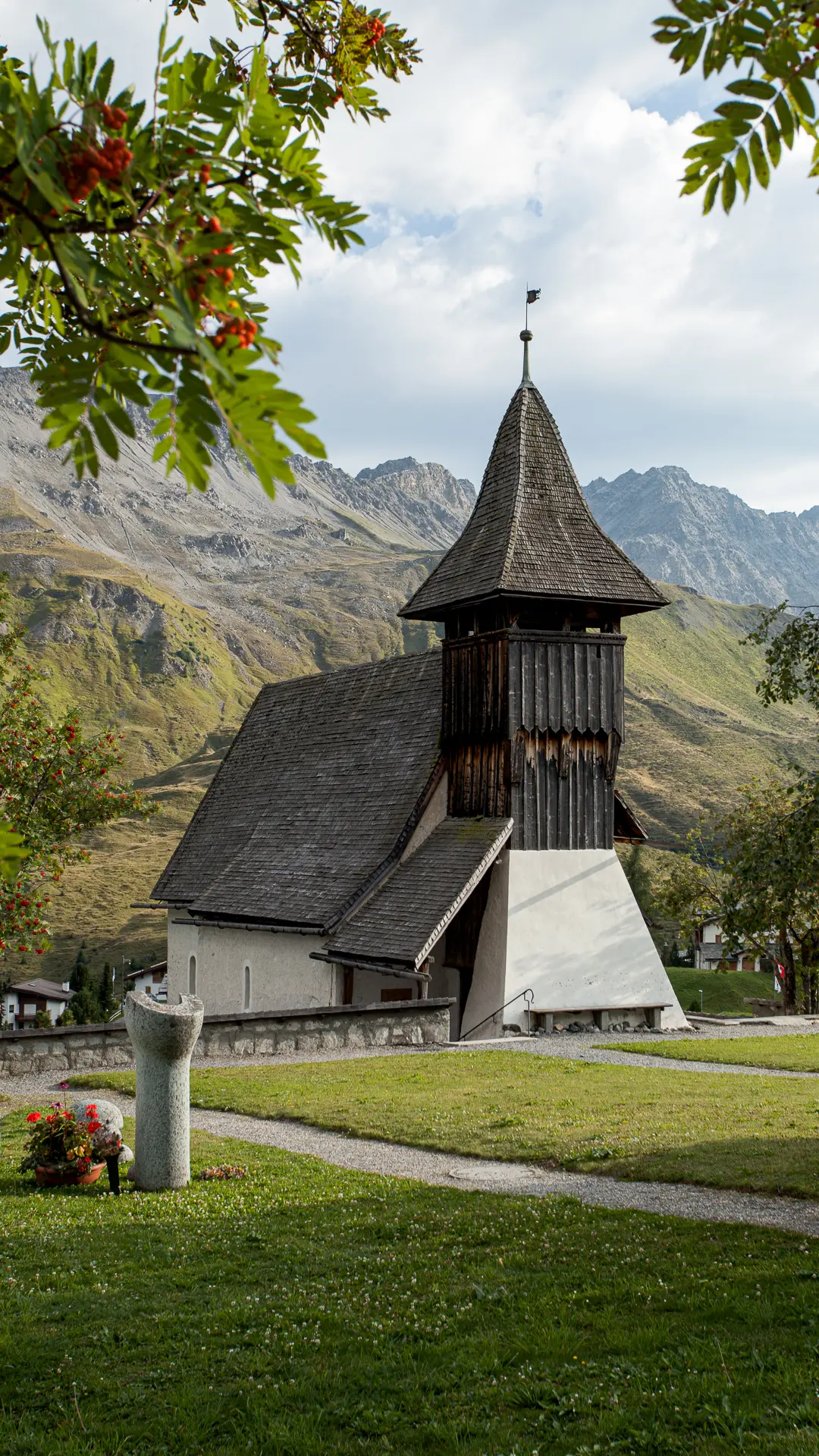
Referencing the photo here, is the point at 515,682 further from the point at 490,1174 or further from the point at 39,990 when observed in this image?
the point at 39,990

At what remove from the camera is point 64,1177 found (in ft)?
33.2

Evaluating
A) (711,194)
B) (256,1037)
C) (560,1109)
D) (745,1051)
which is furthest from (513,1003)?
(711,194)

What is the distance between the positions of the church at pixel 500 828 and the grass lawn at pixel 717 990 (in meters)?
29.8

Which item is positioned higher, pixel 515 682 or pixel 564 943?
pixel 515 682

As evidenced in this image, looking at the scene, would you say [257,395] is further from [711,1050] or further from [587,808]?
[587,808]

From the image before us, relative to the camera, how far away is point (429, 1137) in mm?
12188

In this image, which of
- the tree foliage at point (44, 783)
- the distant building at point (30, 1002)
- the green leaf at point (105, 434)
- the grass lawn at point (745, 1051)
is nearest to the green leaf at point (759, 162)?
the green leaf at point (105, 434)

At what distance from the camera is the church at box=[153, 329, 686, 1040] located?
23219mm

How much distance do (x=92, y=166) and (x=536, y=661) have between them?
21.5 metres

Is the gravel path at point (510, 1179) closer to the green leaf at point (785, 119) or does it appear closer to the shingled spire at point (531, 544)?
the green leaf at point (785, 119)

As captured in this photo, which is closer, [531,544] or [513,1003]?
[513,1003]

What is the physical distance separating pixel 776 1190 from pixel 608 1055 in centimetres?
992

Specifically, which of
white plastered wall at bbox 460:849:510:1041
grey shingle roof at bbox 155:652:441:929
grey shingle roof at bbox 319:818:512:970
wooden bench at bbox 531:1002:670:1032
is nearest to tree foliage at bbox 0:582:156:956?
grey shingle roof at bbox 319:818:512:970

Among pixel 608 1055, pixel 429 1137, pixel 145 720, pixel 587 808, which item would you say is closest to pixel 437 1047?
pixel 608 1055
